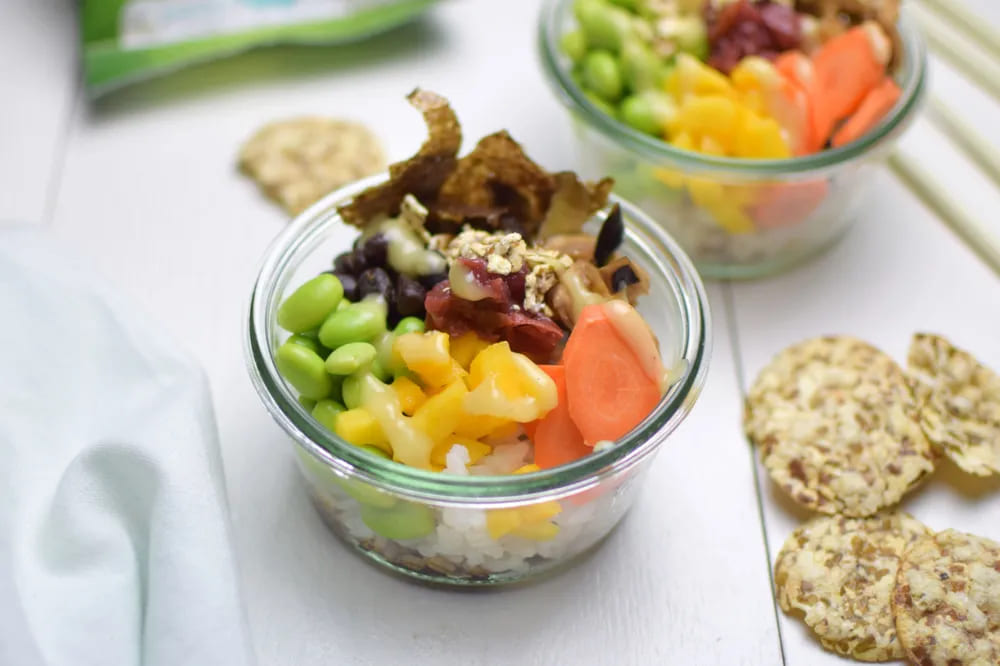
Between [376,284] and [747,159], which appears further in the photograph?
[747,159]

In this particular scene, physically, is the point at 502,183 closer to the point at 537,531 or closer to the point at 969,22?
the point at 537,531

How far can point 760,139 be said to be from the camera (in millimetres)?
1085

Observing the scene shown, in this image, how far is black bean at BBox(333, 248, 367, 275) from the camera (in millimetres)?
929

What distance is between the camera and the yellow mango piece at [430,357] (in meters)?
0.82

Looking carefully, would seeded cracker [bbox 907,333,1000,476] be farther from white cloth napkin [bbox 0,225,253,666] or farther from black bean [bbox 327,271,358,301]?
white cloth napkin [bbox 0,225,253,666]

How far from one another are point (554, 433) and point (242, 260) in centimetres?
53

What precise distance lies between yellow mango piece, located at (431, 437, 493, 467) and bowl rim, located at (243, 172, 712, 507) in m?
0.04

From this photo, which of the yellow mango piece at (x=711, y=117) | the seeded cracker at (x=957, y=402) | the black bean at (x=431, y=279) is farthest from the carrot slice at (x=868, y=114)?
the black bean at (x=431, y=279)

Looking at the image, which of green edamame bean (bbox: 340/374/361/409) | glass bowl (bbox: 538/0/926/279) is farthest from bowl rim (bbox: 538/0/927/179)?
green edamame bean (bbox: 340/374/361/409)

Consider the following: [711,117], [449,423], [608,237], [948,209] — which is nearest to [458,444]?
[449,423]

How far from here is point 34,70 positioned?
1405 mm

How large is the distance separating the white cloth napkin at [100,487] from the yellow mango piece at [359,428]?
15cm

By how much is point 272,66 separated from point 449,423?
0.83m

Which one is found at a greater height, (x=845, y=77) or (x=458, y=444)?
(x=845, y=77)
